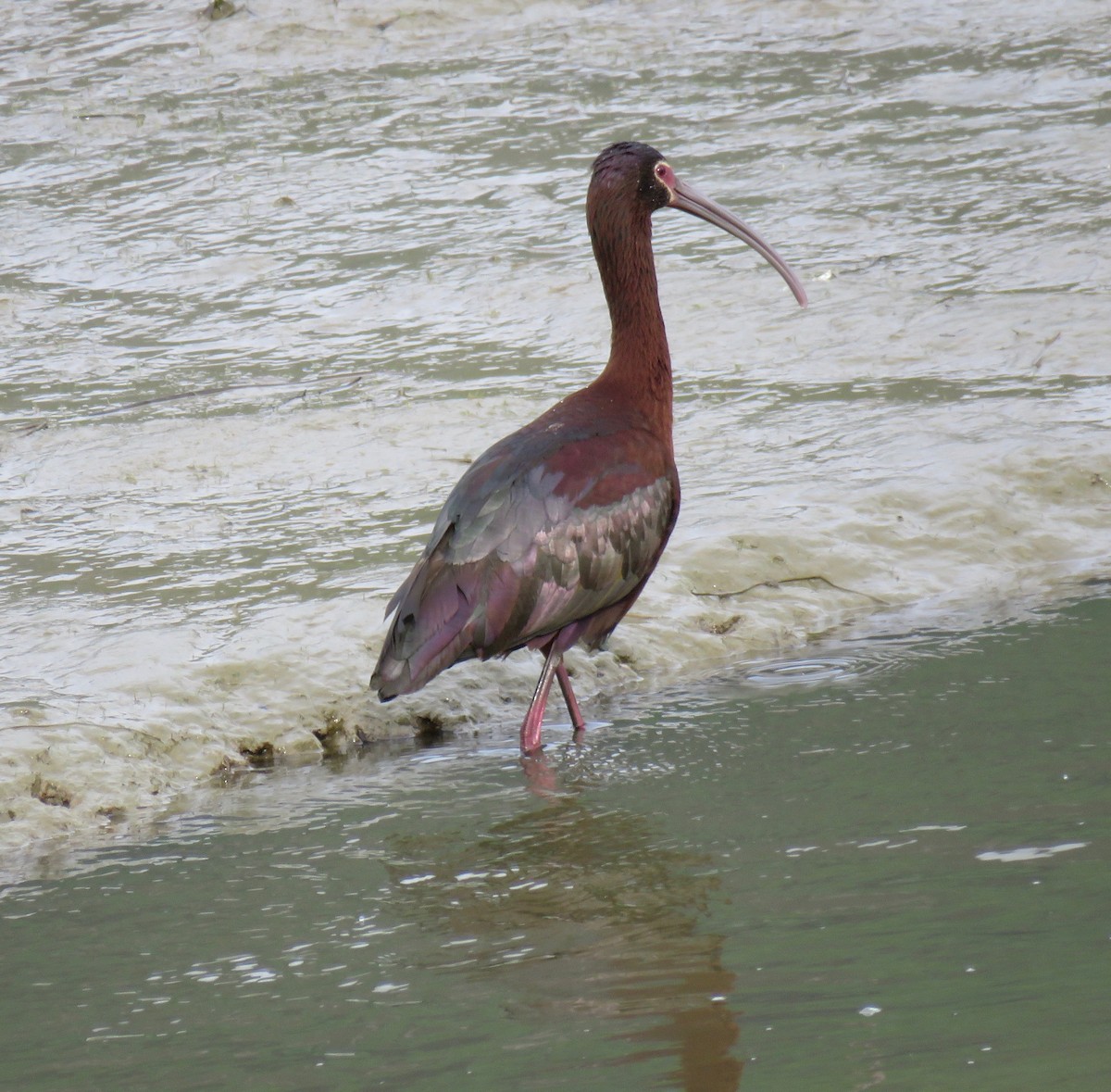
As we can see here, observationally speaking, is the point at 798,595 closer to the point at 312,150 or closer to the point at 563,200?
the point at 563,200

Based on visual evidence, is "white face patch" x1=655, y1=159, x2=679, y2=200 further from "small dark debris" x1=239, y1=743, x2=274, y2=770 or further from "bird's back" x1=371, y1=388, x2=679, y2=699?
"small dark debris" x1=239, y1=743, x2=274, y2=770

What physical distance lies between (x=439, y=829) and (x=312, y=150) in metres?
7.86

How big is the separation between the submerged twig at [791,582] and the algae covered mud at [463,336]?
2 centimetres

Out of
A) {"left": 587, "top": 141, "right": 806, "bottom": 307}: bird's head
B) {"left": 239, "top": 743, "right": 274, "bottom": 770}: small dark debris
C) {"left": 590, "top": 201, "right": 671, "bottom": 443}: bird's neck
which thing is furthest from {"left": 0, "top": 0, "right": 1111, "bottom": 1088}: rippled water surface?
{"left": 587, "top": 141, "right": 806, "bottom": 307}: bird's head

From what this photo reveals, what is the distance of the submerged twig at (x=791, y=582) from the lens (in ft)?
20.6

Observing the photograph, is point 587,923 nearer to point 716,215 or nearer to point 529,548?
point 529,548

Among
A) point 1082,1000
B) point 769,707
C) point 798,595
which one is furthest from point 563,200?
point 1082,1000

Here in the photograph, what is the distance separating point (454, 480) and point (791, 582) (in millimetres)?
1662

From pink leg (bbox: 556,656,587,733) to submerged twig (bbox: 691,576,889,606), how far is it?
986mm

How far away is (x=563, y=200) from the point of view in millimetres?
10516

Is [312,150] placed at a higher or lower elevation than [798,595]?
higher

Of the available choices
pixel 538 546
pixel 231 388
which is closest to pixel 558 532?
pixel 538 546

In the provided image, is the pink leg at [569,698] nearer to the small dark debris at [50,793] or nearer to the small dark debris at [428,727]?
the small dark debris at [428,727]

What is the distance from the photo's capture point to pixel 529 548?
5238mm
